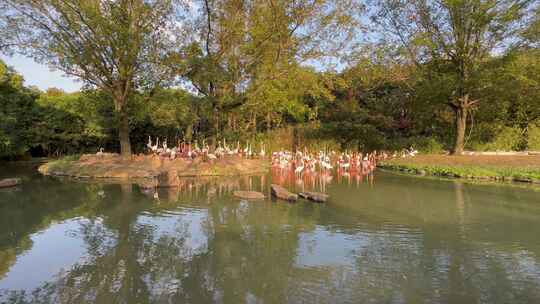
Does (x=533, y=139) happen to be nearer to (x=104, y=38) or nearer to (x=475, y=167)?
(x=475, y=167)

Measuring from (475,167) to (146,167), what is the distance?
1361cm

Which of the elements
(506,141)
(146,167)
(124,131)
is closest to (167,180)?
(146,167)

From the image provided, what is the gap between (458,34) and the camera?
793 inches

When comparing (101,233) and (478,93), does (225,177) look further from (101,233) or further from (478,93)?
(478,93)

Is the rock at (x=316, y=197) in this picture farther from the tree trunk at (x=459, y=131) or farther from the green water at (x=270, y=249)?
the tree trunk at (x=459, y=131)

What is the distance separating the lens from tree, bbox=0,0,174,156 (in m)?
16.6

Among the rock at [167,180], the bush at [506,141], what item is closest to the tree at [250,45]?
the rock at [167,180]

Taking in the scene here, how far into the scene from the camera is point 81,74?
59.3 feet

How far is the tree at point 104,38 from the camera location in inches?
653

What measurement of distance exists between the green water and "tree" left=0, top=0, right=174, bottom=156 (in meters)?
7.76

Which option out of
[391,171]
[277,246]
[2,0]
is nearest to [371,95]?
[391,171]

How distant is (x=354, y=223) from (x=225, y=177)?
886 centimetres

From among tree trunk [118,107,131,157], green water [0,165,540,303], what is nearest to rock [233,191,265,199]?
green water [0,165,540,303]

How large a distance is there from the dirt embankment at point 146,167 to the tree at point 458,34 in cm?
1032
